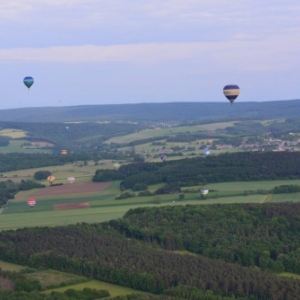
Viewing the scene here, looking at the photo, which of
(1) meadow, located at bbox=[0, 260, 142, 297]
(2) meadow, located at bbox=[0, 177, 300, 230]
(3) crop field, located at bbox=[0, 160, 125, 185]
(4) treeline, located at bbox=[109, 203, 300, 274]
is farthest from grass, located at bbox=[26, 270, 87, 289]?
(3) crop field, located at bbox=[0, 160, 125, 185]

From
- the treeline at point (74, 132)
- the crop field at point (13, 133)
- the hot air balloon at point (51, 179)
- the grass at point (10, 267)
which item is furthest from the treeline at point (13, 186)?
the crop field at point (13, 133)

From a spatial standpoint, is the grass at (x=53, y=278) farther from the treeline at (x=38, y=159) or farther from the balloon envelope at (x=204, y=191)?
the treeline at (x=38, y=159)

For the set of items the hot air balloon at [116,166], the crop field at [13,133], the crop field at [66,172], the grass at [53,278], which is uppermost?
the crop field at [13,133]

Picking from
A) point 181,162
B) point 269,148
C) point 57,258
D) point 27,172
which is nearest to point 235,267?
point 57,258

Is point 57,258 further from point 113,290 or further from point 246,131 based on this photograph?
point 246,131

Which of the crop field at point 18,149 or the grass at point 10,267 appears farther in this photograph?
the crop field at point 18,149

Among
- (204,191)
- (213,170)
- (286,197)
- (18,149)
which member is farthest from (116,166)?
(18,149)

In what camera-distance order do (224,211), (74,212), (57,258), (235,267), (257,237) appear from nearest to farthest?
(235,267)
(57,258)
(257,237)
(224,211)
(74,212)
